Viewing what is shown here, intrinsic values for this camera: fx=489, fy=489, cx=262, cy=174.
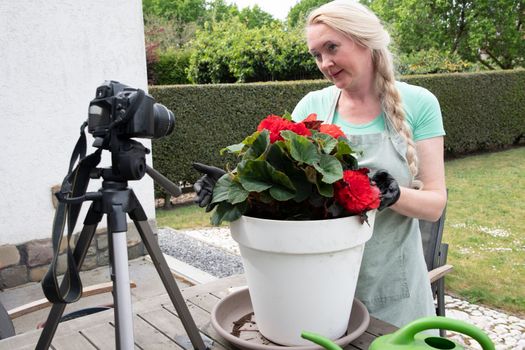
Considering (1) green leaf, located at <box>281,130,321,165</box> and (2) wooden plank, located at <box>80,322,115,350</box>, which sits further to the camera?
(2) wooden plank, located at <box>80,322,115,350</box>

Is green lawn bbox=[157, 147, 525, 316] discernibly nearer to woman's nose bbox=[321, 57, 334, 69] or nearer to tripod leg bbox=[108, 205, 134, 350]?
woman's nose bbox=[321, 57, 334, 69]

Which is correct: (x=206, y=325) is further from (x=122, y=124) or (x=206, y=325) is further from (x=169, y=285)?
(x=122, y=124)

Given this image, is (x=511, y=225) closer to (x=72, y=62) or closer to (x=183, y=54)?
(x=72, y=62)

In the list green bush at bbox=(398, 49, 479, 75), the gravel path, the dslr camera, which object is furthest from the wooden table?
green bush at bbox=(398, 49, 479, 75)

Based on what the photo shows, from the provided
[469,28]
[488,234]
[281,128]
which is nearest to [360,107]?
[281,128]

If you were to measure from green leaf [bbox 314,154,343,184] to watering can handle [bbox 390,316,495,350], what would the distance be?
31 cm

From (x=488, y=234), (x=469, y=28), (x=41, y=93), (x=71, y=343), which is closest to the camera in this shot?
(x=71, y=343)

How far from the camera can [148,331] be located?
128 centimetres

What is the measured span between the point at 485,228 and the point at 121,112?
210 inches

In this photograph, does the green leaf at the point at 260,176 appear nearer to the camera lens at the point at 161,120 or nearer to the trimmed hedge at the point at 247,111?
the camera lens at the point at 161,120

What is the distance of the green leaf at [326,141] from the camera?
3.25 ft

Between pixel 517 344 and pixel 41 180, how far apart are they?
3.52 metres

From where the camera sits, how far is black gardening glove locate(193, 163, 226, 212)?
105cm

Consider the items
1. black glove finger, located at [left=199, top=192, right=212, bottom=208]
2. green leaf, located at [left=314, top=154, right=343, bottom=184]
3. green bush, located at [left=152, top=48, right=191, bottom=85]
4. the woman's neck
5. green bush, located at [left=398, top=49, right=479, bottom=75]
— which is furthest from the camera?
green bush, located at [left=152, top=48, right=191, bottom=85]
